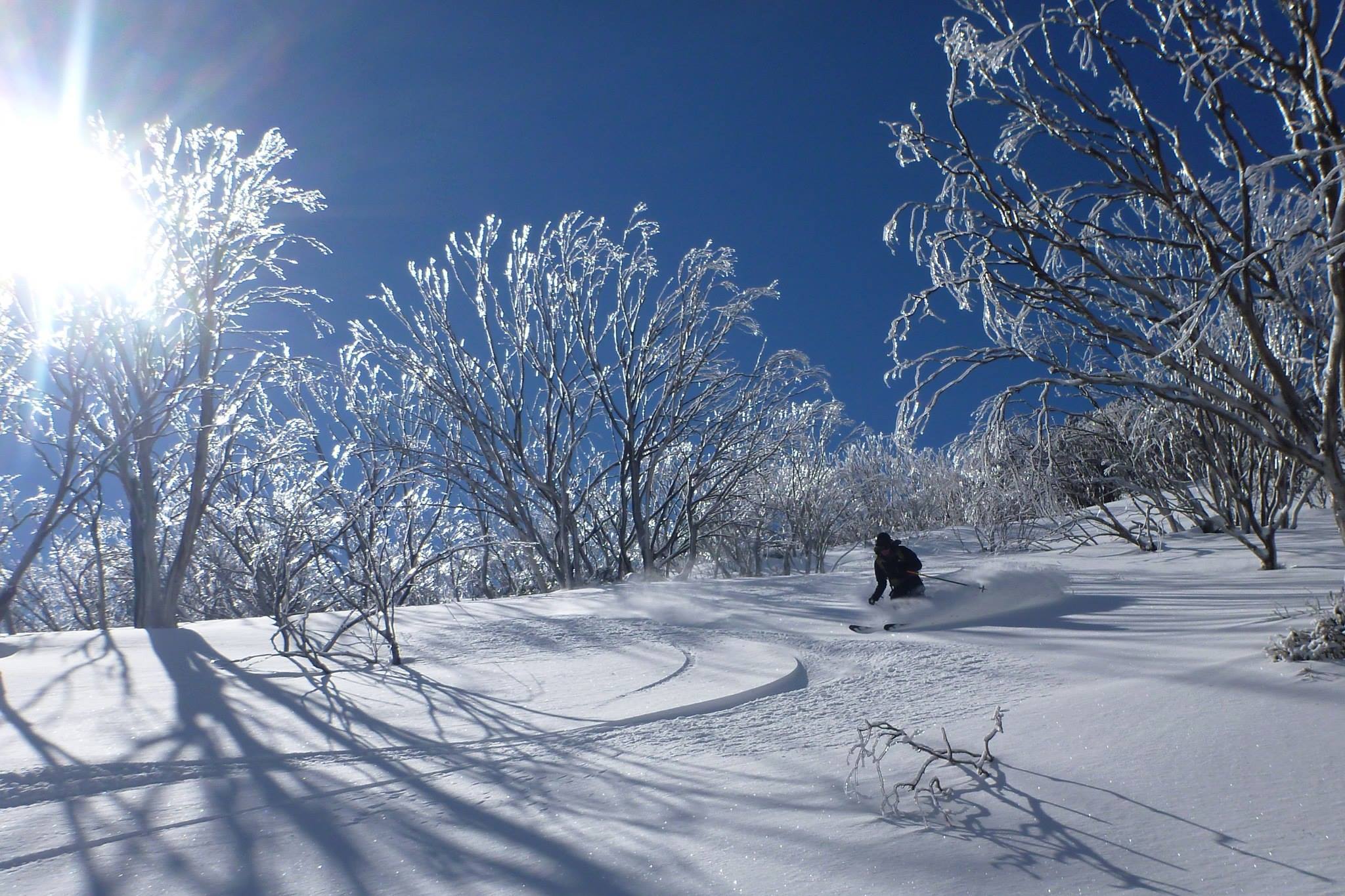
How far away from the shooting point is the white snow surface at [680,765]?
86.1 inches

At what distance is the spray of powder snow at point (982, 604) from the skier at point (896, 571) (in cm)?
8

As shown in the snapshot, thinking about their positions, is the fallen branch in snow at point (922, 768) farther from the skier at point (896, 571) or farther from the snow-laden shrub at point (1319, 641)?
the skier at point (896, 571)

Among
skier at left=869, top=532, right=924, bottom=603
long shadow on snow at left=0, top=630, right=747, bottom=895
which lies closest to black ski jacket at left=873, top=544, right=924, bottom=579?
skier at left=869, top=532, right=924, bottom=603

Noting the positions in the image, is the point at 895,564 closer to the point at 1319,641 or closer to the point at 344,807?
the point at 1319,641

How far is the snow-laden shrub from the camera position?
3381 mm

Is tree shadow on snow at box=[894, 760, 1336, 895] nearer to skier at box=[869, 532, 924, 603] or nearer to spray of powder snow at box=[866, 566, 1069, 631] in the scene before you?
spray of powder snow at box=[866, 566, 1069, 631]

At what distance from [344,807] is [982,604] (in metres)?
5.47

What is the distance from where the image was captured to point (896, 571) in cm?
689

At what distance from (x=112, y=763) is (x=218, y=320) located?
24.5ft

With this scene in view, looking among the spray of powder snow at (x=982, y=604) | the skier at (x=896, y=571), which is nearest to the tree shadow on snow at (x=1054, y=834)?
the spray of powder snow at (x=982, y=604)

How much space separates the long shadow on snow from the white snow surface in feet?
0.04

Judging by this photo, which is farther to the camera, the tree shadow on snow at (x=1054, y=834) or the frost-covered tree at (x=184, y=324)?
the frost-covered tree at (x=184, y=324)

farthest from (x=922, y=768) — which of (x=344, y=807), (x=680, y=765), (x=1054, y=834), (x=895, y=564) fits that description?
(x=895, y=564)

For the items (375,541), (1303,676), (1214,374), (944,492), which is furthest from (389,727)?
(944,492)
